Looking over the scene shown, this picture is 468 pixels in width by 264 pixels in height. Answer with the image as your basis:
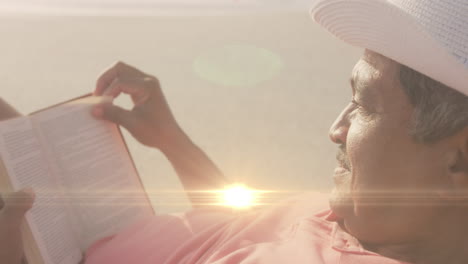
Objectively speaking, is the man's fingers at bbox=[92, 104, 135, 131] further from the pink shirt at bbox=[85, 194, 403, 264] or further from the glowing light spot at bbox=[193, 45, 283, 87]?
the glowing light spot at bbox=[193, 45, 283, 87]

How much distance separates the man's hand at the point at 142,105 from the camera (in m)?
1.33

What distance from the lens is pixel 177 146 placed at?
1.40 meters

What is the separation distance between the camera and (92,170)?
1202 mm

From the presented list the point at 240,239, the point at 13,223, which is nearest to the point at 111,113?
the point at 13,223

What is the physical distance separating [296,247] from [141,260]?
0.38m

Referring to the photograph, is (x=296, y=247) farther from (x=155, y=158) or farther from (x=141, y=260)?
(x=155, y=158)

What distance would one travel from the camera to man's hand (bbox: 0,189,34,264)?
96 cm

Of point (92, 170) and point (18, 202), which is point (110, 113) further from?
point (18, 202)

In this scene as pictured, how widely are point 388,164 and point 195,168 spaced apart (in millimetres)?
705

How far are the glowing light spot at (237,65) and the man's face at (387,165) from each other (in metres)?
2.20

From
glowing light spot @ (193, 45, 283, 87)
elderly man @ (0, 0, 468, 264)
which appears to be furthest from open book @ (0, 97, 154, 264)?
glowing light spot @ (193, 45, 283, 87)

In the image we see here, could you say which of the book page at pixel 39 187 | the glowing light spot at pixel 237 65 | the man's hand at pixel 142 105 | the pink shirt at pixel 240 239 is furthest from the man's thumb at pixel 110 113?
the glowing light spot at pixel 237 65

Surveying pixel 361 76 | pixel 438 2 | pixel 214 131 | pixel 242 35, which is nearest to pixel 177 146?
pixel 361 76

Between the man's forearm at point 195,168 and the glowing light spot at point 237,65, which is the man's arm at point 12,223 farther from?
the glowing light spot at point 237,65
